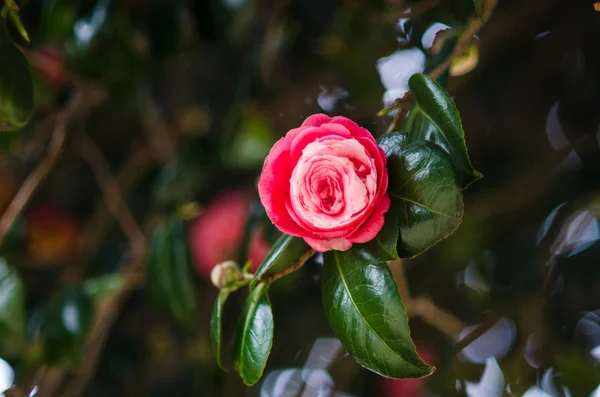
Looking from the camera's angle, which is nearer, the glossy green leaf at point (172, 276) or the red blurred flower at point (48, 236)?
the glossy green leaf at point (172, 276)

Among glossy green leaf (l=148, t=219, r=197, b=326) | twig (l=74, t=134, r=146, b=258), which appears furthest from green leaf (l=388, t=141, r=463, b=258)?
twig (l=74, t=134, r=146, b=258)

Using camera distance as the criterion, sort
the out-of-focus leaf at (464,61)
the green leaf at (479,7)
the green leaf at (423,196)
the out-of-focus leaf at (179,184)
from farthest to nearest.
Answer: the out-of-focus leaf at (179,184) < the out-of-focus leaf at (464,61) < the green leaf at (479,7) < the green leaf at (423,196)

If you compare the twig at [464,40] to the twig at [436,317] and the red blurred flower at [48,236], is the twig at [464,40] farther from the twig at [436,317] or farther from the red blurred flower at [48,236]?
the red blurred flower at [48,236]

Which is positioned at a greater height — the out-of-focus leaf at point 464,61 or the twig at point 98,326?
the out-of-focus leaf at point 464,61

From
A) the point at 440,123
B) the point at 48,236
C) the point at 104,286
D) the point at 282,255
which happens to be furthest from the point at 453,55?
the point at 48,236

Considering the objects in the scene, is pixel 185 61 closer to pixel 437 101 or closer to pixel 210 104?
pixel 210 104

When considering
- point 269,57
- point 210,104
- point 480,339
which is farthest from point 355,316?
point 210,104

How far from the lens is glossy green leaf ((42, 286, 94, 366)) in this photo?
33.5 inches

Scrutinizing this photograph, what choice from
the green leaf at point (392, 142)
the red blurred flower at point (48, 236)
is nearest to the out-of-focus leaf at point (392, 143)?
the green leaf at point (392, 142)

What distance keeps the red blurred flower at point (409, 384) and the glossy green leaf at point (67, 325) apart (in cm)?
53

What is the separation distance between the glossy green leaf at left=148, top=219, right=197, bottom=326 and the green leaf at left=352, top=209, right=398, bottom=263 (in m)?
0.50

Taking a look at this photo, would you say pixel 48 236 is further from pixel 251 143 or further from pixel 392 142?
pixel 392 142

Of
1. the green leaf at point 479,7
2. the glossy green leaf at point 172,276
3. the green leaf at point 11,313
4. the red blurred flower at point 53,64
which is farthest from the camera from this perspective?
the red blurred flower at point 53,64

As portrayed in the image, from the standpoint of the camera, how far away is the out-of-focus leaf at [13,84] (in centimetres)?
61
